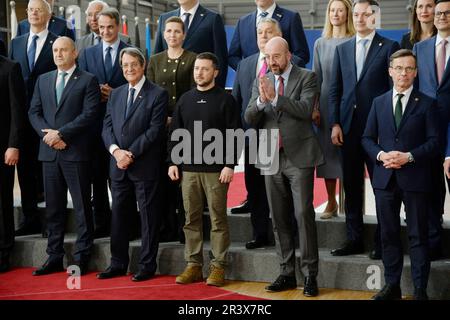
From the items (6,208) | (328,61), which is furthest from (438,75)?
(6,208)

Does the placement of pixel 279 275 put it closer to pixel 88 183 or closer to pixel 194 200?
pixel 194 200

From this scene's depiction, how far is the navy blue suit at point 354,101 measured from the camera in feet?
15.9

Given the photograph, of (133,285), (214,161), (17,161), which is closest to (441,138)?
(214,161)

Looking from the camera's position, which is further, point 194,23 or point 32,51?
point 32,51

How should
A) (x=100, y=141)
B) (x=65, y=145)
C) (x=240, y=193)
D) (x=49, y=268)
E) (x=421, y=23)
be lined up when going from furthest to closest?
(x=240, y=193) < (x=100, y=141) < (x=49, y=268) < (x=65, y=145) < (x=421, y=23)

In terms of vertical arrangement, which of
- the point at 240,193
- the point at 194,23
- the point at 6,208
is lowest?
the point at 240,193

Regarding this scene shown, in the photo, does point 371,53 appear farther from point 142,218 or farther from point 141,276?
point 141,276

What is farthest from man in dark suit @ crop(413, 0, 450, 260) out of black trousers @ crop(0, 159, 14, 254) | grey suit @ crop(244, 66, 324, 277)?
black trousers @ crop(0, 159, 14, 254)

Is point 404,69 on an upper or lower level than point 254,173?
upper

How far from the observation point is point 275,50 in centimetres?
455

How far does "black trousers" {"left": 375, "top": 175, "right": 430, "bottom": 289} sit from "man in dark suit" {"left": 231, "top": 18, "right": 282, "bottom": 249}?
97cm

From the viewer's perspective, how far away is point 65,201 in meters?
5.36

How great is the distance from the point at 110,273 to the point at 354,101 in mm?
2050

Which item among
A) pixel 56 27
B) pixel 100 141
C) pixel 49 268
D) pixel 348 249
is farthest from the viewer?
pixel 56 27
